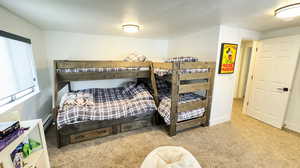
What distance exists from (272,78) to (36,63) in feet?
16.9

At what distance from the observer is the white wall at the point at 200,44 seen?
2.56m

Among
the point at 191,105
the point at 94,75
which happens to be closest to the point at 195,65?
the point at 191,105

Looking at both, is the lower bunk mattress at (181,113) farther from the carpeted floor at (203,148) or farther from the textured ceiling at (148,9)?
the textured ceiling at (148,9)

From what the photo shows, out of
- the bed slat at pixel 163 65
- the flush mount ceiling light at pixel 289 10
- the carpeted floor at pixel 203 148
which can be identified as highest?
the flush mount ceiling light at pixel 289 10

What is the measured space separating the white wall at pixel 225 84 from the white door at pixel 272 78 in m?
0.47

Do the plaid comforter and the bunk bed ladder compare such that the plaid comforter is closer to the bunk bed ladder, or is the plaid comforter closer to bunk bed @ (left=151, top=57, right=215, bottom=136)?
bunk bed @ (left=151, top=57, right=215, bottom=136)

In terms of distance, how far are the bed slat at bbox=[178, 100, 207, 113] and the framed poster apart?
77 cm

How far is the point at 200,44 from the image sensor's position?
291 centimetres

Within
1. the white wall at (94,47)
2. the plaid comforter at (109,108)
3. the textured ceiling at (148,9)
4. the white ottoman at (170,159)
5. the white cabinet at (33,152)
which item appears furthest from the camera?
the white wall at (94,47)

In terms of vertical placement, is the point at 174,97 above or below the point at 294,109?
above

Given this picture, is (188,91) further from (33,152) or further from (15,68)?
(15,68)

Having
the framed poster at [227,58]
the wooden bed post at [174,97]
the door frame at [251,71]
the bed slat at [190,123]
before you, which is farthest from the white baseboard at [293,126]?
the wooden bed post at [174,97]

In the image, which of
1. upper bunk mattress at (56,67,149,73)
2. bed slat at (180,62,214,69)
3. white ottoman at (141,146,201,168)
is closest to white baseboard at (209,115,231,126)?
bed slat at (180,62,214,69)

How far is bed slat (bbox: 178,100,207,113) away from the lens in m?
2.43
